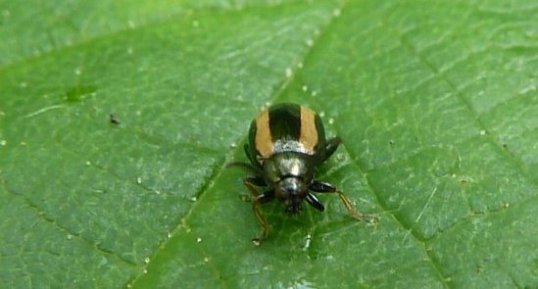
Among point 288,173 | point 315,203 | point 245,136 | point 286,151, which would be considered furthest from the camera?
point 245,136

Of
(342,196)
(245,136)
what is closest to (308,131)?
(245,136)

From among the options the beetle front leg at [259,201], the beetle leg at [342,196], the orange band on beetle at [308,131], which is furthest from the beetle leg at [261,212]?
the orange band on beetle at [308,131]

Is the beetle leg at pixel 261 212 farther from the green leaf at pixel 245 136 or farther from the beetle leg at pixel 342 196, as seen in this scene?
the beetle leg at pixel 342 196

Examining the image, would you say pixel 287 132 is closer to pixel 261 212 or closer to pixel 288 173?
pixel 288 173

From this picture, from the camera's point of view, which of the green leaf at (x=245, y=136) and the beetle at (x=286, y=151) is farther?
the beetle at (x=286, y=151)

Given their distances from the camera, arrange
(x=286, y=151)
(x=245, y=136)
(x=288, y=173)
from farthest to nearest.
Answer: (x=245, y=136) → (x=286, y=151) → (x=288, y=173)

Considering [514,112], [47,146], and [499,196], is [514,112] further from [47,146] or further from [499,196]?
[47,146]
